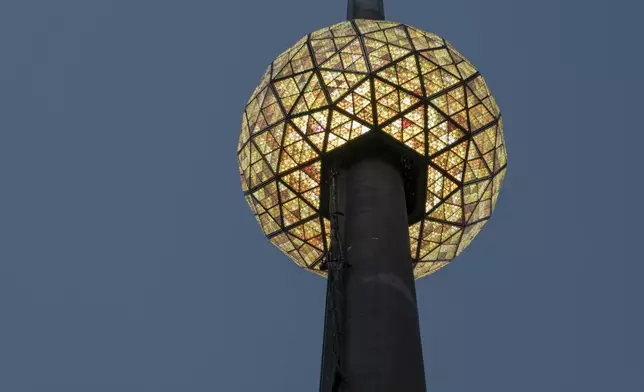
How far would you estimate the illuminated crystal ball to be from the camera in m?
20.5

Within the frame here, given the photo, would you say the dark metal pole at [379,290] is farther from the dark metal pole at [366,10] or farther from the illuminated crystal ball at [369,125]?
the dark metal pole at [366,10]

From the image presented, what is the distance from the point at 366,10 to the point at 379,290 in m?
11.4

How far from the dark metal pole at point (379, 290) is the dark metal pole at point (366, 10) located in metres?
7.12

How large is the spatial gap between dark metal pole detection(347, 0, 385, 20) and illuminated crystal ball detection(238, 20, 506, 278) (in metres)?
3.28

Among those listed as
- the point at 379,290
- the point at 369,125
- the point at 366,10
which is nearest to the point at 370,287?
the point at 379,290

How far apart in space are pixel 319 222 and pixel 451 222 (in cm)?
320

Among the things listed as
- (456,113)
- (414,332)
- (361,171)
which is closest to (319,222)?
(361,171)

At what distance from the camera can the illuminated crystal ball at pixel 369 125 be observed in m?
20.5

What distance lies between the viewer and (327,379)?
16.0m

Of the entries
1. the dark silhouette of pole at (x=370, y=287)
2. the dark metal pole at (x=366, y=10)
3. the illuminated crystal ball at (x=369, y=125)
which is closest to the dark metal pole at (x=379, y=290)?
the dark silhouette of pole at (x=370, y=287)

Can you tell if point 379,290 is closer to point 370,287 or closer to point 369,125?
point 370,287

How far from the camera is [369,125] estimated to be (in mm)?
20359

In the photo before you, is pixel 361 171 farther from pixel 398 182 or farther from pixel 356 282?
pixel 356 282

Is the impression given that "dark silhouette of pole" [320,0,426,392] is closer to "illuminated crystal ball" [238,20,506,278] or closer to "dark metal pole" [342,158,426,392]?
"dark metal pole" [342,158,426,392]
